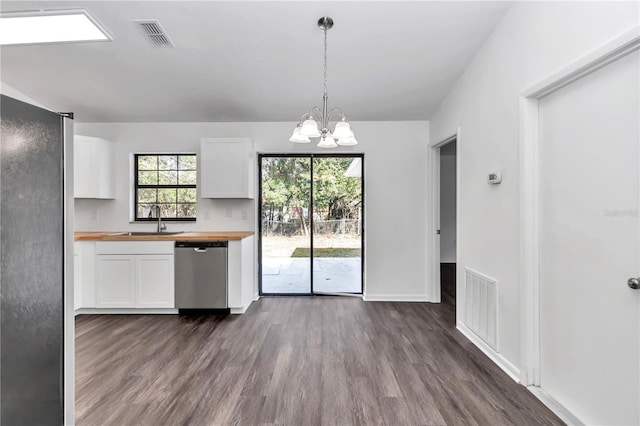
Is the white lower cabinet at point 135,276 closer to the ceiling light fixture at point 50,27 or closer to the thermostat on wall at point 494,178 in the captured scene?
the ceiling light fixture at point 50,27

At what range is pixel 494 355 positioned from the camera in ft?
7.89

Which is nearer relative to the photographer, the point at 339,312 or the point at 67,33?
the point at 67,33

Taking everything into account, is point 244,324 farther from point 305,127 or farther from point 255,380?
point 305,127

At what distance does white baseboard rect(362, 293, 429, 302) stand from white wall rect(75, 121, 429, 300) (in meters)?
0.01

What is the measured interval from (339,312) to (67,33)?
3643mm

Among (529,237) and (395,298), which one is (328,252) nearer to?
(395,298)

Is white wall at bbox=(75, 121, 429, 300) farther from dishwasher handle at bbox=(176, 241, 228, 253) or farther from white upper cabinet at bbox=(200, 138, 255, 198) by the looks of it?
dishwasher handle at bbox=(176, 241, 228, 253)

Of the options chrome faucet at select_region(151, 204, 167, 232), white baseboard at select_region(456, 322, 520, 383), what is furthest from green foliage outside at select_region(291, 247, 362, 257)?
chrome faucet at select_region(151, 204, 167, 232)

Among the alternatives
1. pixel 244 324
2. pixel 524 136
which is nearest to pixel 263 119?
pixel 244 324

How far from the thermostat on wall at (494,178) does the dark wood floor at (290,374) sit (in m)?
1.44

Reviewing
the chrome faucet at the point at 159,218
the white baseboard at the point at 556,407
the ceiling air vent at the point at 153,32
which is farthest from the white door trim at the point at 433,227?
the chrome faucet at the point at 159,218

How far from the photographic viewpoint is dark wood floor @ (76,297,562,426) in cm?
177

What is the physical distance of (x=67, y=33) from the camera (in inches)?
95.3

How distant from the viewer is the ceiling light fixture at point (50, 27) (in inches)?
84.9
